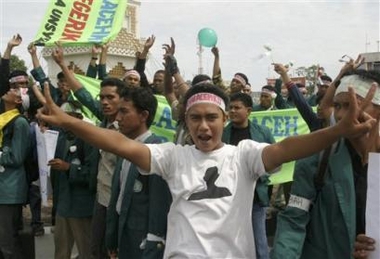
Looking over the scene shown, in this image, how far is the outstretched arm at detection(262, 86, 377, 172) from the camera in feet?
6.52

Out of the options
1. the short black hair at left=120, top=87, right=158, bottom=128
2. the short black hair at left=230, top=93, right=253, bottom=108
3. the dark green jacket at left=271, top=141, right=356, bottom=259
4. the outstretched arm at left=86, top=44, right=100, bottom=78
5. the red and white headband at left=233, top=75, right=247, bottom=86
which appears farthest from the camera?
the red and white headband at left=233, top=75, right=247, bottom=86

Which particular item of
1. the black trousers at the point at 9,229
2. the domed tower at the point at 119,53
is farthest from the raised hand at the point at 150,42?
the domed tower at the point at 119,53

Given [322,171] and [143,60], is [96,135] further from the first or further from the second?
[143,60]

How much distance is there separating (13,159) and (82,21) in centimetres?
273

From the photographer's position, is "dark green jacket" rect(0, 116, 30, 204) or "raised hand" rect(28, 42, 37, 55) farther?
"raised hand" rect(28, 42, 37, 55)

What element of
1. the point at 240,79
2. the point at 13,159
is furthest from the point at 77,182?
the point at 240,79

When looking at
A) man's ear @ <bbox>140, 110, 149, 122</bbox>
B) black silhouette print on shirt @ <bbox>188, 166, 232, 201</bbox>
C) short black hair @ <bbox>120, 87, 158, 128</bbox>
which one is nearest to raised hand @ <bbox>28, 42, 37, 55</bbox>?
short black hair @ <bbox>120, 87, 158, 128</bbox>

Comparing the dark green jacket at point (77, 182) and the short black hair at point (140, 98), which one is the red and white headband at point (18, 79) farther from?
the short black hair at point (140, 98)

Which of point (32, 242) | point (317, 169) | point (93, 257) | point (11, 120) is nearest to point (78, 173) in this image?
point (93, 257)

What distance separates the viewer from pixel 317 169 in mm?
2230

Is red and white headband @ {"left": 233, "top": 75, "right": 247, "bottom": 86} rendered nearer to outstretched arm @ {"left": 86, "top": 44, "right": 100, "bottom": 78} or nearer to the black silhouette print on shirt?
outstretched arm @ {"left": 86, "top": 44, "right": 100, "bottom": 78}

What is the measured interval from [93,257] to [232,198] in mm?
2163

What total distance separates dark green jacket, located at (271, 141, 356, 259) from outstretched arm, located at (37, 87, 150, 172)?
0.75m

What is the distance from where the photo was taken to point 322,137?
2105 mm
